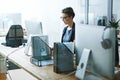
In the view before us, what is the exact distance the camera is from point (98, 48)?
1.58 metres

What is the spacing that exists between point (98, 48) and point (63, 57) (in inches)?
15.3

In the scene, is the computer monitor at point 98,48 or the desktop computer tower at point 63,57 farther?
the desktop computer tower at point 63,57

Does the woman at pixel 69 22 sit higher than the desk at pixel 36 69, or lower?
higher

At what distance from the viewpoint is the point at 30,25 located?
281 cm

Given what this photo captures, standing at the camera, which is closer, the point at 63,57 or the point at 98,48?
the point at 98,48

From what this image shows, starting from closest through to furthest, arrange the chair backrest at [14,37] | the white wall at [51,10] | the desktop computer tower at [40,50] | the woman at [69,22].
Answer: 1. the desktop computer tower at [40,50]
2. the woman at [69,22]
3. the chair backrest at [14,37]
4. the white wall at [51,10]

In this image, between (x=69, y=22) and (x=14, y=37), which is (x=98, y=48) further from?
(x=14, y=37)

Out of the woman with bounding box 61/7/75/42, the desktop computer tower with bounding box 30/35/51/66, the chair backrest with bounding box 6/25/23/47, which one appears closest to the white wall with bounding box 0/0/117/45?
the chair backrest with bounding box 6/25/23/47

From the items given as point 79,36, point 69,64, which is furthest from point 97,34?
point 69,64

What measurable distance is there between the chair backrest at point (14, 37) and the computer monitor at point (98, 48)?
1.84 meters

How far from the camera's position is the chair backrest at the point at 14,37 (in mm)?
3461

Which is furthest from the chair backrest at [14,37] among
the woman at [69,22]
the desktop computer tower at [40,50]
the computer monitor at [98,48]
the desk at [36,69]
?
the computer monitor at [98,48]

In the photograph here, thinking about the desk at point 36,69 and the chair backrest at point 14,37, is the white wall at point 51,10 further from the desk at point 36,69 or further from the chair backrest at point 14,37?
the desk at point 36,69

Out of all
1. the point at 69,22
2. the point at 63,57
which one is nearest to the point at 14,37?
the point at 69,22
